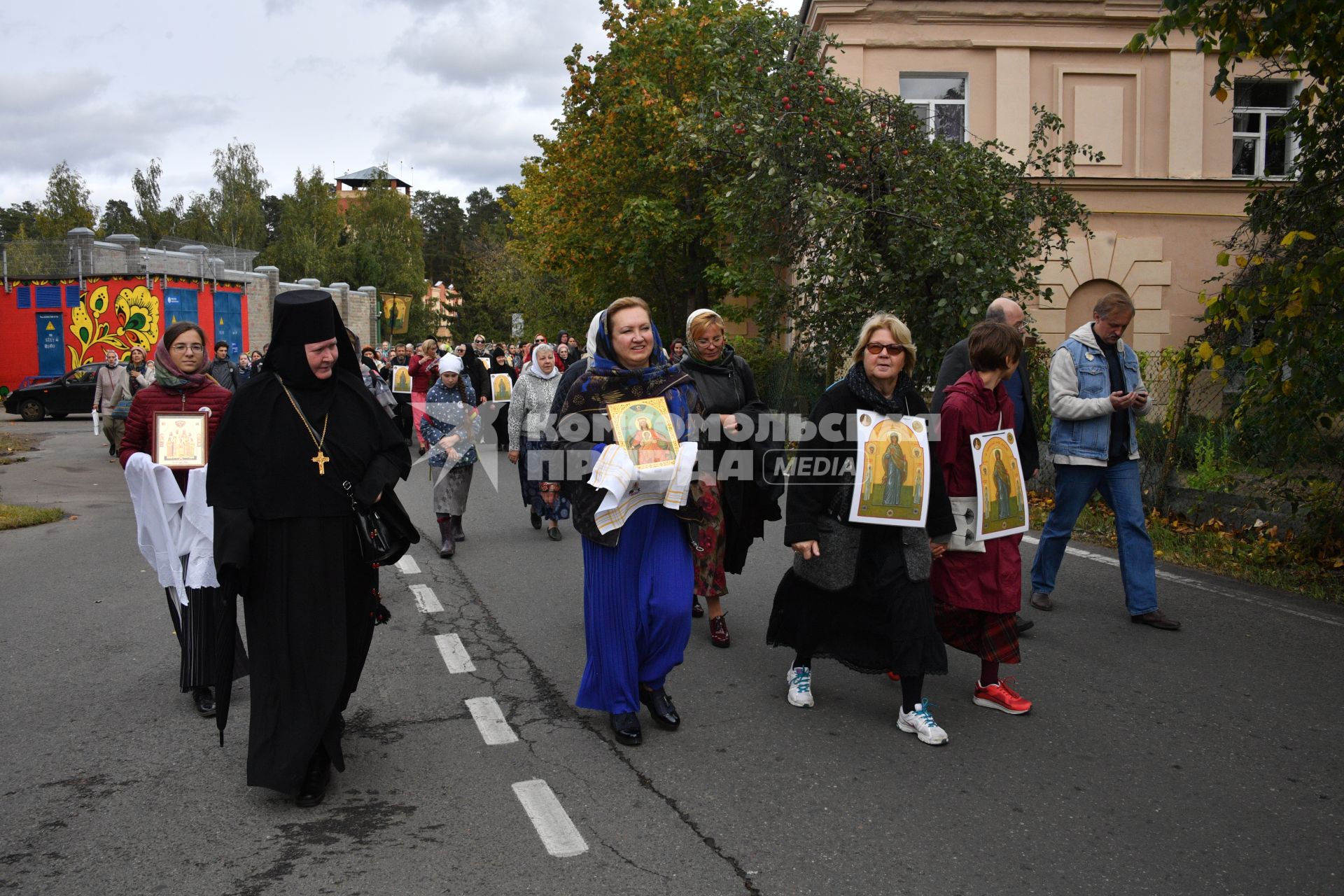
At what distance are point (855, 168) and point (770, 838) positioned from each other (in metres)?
11.6

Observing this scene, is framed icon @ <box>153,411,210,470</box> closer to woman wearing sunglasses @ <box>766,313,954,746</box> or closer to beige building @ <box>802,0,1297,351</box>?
woman wearing sunglasses @ <box>766,313,954,746</box>

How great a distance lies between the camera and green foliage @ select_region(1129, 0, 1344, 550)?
6.71 meters

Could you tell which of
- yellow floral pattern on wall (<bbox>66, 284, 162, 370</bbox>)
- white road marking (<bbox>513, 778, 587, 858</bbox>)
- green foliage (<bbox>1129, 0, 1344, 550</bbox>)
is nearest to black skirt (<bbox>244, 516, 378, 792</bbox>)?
white road marking (<bbox>513, 778, 587, 858</bbox>)

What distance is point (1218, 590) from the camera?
310 inches

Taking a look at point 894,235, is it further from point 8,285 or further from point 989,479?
point 8,285

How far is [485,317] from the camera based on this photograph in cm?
8181

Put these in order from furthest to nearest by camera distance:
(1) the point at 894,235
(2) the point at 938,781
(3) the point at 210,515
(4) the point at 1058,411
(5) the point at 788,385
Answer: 1. (5) the point at 788,385
2. (1) the point at 894,235
3. (4) the point at 1058,411
4. (3) the point at 210,515
5. (2) the point at 938,781

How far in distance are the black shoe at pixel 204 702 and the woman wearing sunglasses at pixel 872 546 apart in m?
2.96

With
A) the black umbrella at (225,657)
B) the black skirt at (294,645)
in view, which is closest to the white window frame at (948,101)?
the black skirt at (294,645)

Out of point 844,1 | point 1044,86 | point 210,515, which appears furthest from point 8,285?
point 210,515

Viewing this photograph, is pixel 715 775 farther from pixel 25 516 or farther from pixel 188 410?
pixel 25 516

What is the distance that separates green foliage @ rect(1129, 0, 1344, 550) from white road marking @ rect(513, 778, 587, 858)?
5.02 metres

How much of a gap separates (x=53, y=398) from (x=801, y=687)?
30.6 meters

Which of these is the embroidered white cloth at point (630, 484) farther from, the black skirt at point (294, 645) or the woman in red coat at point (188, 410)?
the woman in red coat at point (188, 410)
